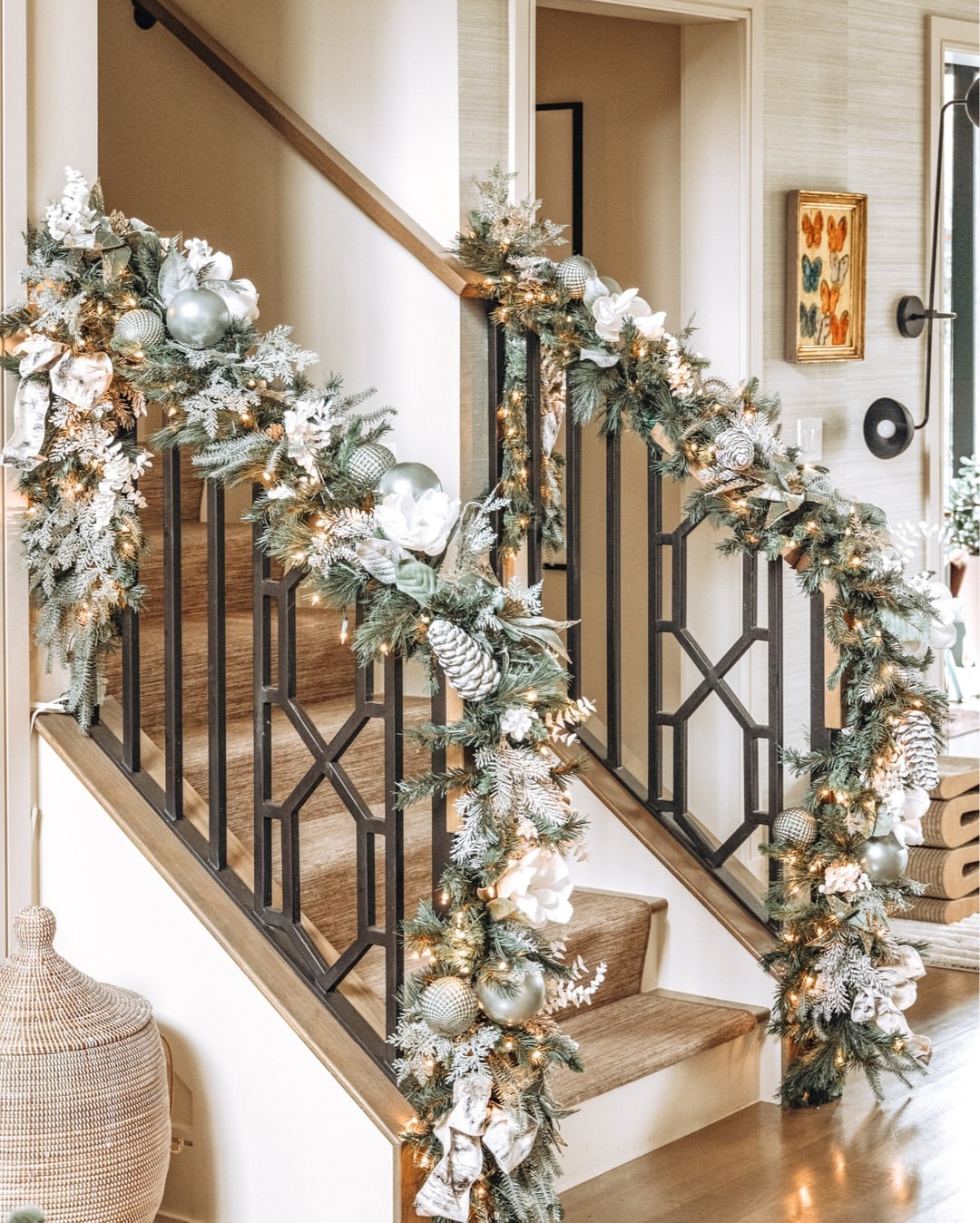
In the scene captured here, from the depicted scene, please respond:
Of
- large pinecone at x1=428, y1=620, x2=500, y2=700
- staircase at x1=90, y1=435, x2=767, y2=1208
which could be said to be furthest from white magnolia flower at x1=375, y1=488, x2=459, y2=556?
staircase at x1=90, y1=435, x2=767, y2=1208

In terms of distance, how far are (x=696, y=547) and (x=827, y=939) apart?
5.07 feet

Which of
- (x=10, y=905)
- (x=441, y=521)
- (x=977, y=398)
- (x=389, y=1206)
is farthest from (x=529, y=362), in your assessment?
(x=977, y=398)

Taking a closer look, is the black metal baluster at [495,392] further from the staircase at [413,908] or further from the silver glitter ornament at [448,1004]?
the silver glitter ornament at [448,1004]

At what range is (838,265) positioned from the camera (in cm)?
510

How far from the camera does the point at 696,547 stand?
15.9 feet

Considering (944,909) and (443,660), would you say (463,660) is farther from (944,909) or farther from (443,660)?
(944,909)

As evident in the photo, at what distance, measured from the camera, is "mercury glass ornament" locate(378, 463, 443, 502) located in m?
2.62

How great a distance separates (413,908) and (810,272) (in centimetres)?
244

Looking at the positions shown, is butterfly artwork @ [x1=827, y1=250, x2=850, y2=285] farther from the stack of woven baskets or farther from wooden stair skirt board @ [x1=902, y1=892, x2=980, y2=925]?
wooden stair skirt board @ [x1=902, y1=892, x2=980, y2=925]

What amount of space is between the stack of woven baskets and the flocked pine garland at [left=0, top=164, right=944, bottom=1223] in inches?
51.4

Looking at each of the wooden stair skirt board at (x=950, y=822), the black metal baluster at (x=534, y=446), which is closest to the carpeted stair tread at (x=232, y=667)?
the black metal baluster at (x=534, y=446)

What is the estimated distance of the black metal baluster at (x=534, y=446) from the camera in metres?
3.70

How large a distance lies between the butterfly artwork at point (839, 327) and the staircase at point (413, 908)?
184cm

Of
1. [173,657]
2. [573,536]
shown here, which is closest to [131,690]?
[173,657]
